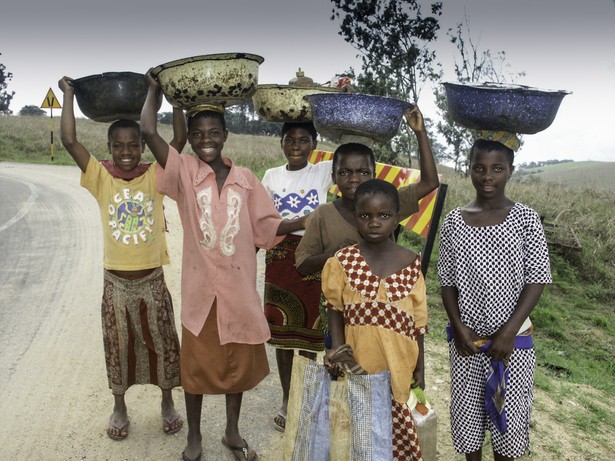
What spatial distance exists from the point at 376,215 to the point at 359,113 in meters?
0.50

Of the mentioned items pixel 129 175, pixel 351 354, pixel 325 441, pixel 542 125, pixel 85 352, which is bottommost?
pixel 85 352

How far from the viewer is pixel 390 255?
2.45m

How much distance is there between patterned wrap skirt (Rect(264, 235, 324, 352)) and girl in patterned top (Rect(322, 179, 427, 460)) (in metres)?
0.76

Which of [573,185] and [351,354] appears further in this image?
[573,185]

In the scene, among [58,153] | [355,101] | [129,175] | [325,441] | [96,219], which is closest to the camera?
[325,441]

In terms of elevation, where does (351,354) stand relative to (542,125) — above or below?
below

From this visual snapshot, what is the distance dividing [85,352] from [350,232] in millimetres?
2651

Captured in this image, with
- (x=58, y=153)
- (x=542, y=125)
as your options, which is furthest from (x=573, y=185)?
(x=58, y=153)

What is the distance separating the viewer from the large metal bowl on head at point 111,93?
2.75 metres

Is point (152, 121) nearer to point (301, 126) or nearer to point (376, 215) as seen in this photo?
point (301, 126)

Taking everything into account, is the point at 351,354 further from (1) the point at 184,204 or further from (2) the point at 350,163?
(1) the point at 184,204

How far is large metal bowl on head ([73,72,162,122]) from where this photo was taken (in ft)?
9.02

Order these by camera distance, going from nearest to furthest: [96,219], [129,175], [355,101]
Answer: [355,101]
[129,175]
[96,219]

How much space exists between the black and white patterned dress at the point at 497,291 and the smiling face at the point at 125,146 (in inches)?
69.2
